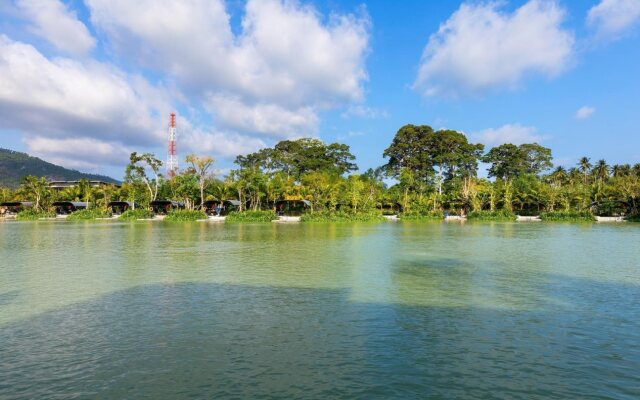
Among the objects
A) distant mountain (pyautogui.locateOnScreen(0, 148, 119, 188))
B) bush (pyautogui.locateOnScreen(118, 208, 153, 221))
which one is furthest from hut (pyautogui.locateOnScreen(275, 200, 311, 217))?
distant mountain (pyautogui.locateOnScreen(0, 148, 119, 188))

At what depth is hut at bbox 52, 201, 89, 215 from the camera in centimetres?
6993

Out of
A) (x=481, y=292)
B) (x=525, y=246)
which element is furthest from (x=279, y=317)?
(x=525, y=246)

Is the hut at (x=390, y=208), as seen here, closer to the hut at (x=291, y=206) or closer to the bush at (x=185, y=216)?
the hut at (x=291, y=206)

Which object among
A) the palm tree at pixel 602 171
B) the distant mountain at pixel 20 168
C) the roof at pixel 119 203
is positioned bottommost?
the roof at pixel 119 203

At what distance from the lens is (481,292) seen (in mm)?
11805

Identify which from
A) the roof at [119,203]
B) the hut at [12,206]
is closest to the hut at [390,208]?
the roof at [119,203]

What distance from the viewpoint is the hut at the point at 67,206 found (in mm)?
69925

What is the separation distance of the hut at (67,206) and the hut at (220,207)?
19395 mm

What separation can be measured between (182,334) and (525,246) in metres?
20.7

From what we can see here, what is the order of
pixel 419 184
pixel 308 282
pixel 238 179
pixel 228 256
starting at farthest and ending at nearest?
pixel 419 184, pixel 238 179, pixel 228 256, pixel 308 282

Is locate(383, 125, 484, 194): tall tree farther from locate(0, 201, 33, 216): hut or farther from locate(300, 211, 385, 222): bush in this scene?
locate(0, 201, 33, 216): hut

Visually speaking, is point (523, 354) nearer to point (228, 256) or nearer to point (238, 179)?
point (228, 256)

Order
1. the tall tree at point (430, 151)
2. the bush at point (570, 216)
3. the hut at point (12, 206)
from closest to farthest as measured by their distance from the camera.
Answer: the bush at point (570, 216) → the hut at point (12, 206) → the tall tree at point (430, 151)

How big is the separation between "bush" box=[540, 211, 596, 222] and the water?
40202 millimetres
